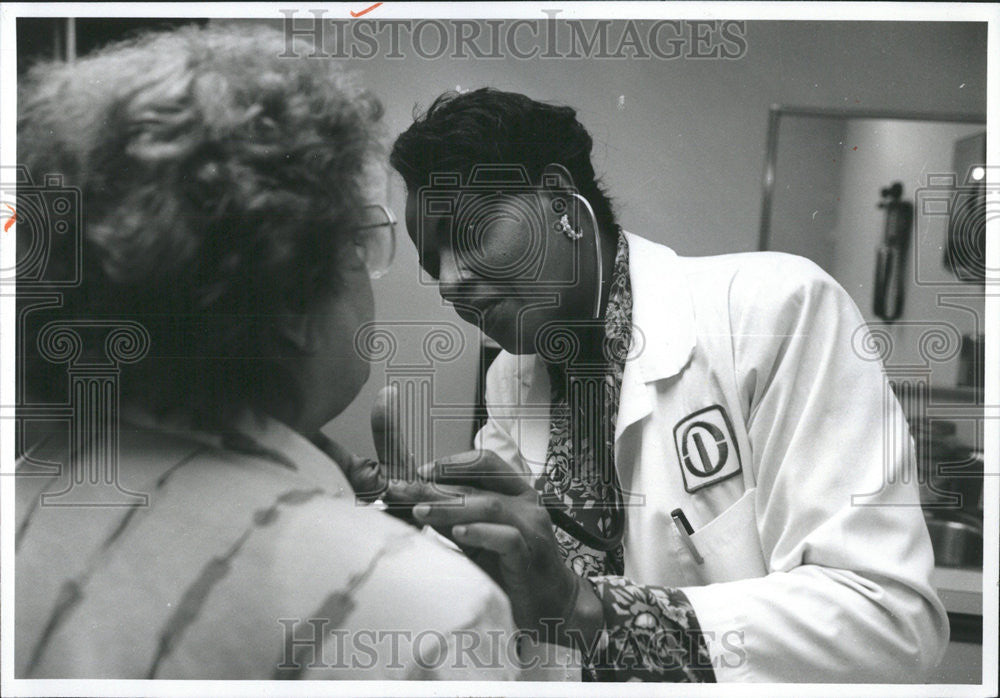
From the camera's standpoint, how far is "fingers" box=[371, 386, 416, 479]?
1686mm

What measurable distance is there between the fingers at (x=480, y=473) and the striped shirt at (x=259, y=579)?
12cm

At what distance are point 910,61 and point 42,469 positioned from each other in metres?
1.88

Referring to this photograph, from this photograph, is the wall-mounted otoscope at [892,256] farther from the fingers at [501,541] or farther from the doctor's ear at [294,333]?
the doctor's ear at [294,333]

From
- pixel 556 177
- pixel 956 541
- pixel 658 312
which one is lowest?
pixel 956 541

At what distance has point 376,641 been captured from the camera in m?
1.68

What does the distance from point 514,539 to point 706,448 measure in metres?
0.40

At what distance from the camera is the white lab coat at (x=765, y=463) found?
63.8 inches

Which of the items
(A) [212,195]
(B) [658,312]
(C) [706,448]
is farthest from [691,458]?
(A) [212,195]

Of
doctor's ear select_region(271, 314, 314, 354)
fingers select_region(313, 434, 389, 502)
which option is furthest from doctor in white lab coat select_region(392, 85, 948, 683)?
doctor's ear select_region(271, 314, 314, 354)

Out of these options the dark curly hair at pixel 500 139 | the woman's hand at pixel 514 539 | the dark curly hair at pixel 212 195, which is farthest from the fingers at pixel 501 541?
the dark curly hair at pixel 500 139

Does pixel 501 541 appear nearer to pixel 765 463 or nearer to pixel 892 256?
pixel 765 463

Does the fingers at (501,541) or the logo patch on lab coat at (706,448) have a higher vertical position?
the logo patch on lab coat at (706,448)

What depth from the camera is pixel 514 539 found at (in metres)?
1.65

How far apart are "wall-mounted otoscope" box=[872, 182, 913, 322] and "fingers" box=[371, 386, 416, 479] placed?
941mm
